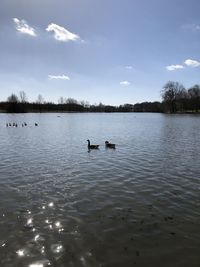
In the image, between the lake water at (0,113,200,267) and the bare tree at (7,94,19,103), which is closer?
the lake water at (0,113,200,267)

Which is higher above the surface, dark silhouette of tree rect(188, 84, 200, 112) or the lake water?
dark silhouette of tree rect(188, 84, 200, 112)

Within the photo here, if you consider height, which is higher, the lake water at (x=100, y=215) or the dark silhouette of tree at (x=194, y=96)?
the dark silhouette of tree at (x=194, y=96)

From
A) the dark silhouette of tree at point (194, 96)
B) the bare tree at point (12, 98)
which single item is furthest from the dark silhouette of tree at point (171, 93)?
the bare tree at point (12, 98)

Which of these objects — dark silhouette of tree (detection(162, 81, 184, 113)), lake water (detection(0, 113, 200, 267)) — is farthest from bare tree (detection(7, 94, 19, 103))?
lake water (detection(0, 113, 200, 267))

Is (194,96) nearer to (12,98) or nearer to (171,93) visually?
(171,93)

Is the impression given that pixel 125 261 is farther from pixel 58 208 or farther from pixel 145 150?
pixel 145 150

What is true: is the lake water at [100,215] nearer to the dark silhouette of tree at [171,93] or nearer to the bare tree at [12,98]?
the dark silhouette of tree at [171,93]

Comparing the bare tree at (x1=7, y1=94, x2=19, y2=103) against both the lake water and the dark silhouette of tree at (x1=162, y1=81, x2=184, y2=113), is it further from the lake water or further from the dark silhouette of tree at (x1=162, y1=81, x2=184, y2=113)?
the lake water

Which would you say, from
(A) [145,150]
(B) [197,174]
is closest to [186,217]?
(B) [197,174]

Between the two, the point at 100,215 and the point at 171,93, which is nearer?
the point at 100,215

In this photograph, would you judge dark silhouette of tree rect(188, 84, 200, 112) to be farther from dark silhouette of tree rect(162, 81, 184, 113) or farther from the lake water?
the lake water

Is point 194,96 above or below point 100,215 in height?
above

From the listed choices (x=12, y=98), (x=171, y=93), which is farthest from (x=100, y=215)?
(x=12, y=98)

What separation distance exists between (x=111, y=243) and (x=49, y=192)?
5.00m
